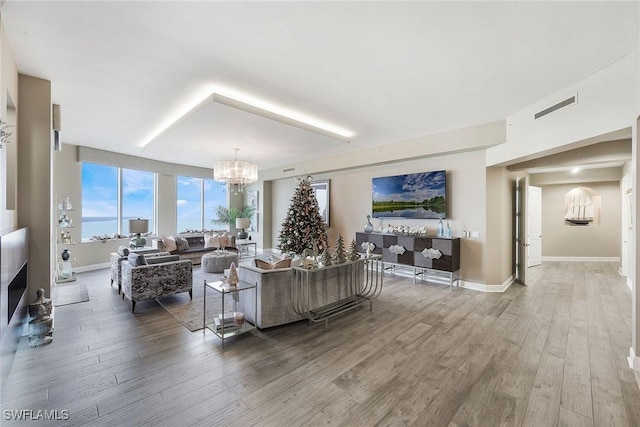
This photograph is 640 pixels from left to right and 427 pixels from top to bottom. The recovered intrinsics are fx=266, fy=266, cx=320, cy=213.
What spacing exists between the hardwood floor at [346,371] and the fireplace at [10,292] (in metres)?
0.28

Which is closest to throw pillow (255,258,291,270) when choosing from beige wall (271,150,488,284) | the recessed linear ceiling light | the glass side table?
the glass side table

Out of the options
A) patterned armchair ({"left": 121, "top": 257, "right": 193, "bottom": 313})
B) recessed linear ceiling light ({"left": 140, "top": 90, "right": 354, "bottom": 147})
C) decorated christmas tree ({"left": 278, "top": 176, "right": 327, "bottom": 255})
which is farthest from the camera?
decorated christmas tree ({"left": 278, "top": 176, "right": 327, "bottom": 255})

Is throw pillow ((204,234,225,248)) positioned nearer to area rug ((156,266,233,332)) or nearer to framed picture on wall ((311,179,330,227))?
area rug ((156,266,233,332))

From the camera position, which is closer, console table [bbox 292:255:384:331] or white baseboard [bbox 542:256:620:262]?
console table [bbox 292:255:384:331]

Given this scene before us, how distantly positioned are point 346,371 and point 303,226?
237 cm

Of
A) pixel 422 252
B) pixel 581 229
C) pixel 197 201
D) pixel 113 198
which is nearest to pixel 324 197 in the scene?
pixel 422 252

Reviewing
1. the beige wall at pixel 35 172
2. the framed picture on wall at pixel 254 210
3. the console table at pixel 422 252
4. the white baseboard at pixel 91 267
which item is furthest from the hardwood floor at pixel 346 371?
the framed picture on wall at pixel 254 210

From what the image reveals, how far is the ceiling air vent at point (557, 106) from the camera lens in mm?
3146

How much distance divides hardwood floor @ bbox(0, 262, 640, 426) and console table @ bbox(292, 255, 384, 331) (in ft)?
0.60

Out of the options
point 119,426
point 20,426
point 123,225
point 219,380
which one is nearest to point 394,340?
point 219,380

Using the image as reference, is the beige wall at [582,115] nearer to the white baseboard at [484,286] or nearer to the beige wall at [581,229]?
the white baseboard at [484,286]

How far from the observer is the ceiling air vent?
3146 mm

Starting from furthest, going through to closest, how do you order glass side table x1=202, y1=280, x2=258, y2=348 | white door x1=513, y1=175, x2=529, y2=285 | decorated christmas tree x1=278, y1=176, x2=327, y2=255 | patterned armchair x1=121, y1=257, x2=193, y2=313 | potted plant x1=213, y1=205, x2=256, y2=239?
potted plant x1=213, y1=205, x2=256, y2=239, white door x1=513, y1=175, x2=529, y2=285, decorated christmas tree x1=278, y1=176, x2=327, y2=255, patterned armchair x1=121, y1=257, x2=193, y2=313, glass side table x1=202, y1=280, x2=258, y2=348

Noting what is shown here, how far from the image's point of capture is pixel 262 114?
403 centimetres
